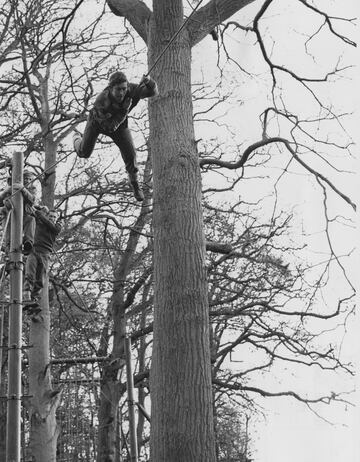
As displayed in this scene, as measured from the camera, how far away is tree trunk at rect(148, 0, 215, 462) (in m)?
4.96

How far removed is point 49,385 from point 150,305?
6257mm

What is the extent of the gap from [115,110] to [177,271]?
158 centimetres

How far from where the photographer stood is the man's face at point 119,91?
571cm

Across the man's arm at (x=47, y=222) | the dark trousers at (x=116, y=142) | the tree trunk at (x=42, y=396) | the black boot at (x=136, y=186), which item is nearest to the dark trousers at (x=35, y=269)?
the man's arm at (x=47, y=222)

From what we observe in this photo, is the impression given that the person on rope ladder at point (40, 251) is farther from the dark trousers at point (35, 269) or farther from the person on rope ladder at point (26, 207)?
the person on rope ladder at point (26, 207)

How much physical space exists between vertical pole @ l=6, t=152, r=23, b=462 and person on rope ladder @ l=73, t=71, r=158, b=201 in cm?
84

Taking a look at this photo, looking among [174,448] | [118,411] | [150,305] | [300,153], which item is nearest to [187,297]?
[174,448]

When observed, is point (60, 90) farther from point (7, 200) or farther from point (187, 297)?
point (187, 297)

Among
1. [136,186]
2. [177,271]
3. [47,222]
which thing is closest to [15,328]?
[177,271]

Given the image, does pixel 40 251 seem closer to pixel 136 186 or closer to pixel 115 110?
pixel 136 186

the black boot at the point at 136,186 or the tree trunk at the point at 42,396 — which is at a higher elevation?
the black boot at the point at 136,186

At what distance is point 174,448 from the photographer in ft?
16.0

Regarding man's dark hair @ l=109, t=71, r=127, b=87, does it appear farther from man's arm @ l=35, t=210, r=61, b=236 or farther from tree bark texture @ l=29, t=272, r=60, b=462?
tree bark texture @ l=29, t=272, r=60, b=462

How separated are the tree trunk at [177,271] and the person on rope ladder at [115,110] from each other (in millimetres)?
368
